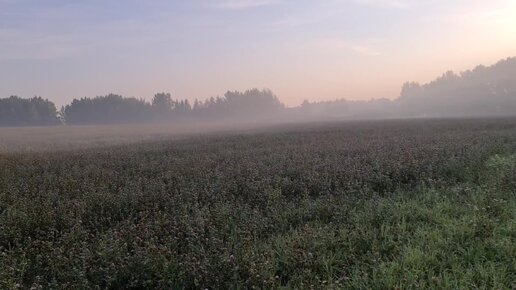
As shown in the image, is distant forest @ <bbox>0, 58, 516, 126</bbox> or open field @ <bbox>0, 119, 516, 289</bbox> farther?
distant forest @ <bbox>0, 58, 516, 126</bbox>

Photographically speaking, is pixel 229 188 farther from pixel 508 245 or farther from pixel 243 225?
pixel 508 245

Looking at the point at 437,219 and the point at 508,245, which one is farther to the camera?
the point at 437,219

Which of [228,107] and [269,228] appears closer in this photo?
[269,228]

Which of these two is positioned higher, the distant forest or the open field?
the distant forest

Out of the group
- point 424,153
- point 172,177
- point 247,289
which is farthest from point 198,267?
point 424,153

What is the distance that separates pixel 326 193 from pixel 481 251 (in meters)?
3.92

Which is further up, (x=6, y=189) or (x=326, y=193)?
(x=6, y=189)

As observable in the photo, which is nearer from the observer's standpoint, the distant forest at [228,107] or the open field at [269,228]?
the open field at [269,228]

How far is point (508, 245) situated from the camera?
5.48 metres

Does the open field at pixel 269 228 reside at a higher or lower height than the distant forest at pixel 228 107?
lower

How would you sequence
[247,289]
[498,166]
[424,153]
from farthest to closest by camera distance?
1. [424,153]
2. [498,166]
3. [247,289]

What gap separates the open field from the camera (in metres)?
4.98

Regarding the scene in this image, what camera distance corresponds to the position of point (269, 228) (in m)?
7.05

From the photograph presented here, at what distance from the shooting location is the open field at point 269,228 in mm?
4977
